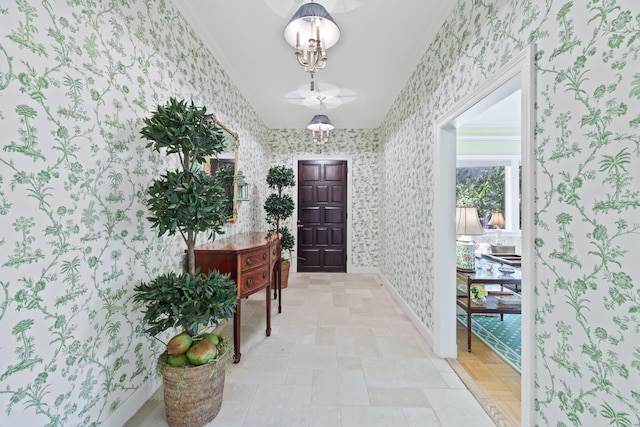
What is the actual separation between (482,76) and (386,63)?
143 centimetres

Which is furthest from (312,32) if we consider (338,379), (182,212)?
(338,379)

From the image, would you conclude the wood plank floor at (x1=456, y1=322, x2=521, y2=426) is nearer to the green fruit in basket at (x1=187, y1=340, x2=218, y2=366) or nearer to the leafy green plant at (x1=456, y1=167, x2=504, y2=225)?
the green fruit in basket at (x1=187, y1=340, x2=218, y2=366)

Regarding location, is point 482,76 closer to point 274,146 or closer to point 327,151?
point 327,151

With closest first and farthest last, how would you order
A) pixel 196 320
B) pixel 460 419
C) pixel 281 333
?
1. pixel 196 320
2. pixel 460 419
3. pixel 281 333

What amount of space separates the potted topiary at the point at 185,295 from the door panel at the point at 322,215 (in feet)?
11.7

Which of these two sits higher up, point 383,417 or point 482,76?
point 482,76

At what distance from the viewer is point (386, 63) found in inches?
110

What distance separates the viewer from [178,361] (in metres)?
1.42

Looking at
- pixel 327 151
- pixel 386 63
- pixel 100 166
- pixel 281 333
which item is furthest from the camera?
pixel 327 151

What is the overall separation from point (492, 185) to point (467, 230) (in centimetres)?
292

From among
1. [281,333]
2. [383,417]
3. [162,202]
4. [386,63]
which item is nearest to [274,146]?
[386,63]

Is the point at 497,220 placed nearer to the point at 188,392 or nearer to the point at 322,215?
the point at 322,215

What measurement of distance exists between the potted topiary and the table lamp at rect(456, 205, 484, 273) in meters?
2.10

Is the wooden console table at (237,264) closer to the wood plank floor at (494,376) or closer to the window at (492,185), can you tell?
the wood plank floor at (494,376)
